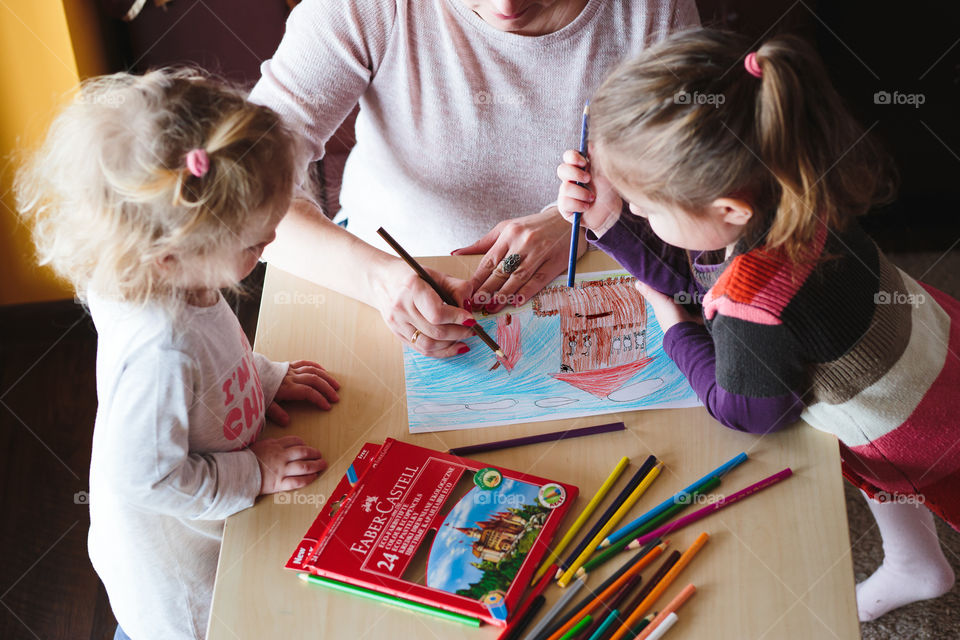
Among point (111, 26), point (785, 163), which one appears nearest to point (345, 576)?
point (785, 163)

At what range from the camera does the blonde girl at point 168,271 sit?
0.79 metres

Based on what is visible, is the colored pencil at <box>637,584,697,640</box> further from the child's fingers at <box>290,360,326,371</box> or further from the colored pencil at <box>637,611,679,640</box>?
the child's fingers at <box>290,360,326,371</box>

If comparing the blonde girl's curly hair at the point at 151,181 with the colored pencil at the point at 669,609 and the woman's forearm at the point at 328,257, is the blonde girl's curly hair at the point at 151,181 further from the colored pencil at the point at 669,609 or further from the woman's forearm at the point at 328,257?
the colored pencil at the point at 669,609

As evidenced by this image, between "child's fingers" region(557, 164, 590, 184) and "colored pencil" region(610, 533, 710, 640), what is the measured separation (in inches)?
19.9

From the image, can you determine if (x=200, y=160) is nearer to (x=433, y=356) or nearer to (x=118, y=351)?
(x=118, y=351)

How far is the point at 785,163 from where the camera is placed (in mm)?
883

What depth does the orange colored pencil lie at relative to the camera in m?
0.79

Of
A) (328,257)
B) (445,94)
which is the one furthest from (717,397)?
(445,94)

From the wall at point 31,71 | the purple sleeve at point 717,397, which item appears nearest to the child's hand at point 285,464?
the purple sleeve at point 717,397

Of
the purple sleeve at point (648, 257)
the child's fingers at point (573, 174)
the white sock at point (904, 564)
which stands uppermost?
the child's fingers at point (573, 174)

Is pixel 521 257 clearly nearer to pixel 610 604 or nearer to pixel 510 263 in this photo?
pixel 510 263

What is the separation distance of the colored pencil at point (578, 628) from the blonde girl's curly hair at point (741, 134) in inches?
17.6

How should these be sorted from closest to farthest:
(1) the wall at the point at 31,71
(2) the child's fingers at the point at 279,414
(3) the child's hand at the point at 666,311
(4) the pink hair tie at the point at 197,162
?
(4) the pink hair tie at the point at 197,162
(2) the child's fingers at the point at 279,414
(3) the child's hand at the point at 666,311
(1) the wall at the point at 31,71

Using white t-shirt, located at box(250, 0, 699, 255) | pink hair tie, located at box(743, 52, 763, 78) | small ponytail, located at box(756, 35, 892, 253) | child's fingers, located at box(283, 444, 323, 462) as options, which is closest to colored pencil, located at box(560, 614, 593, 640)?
child's fingers, located at box(283, 444, 323, 462)
